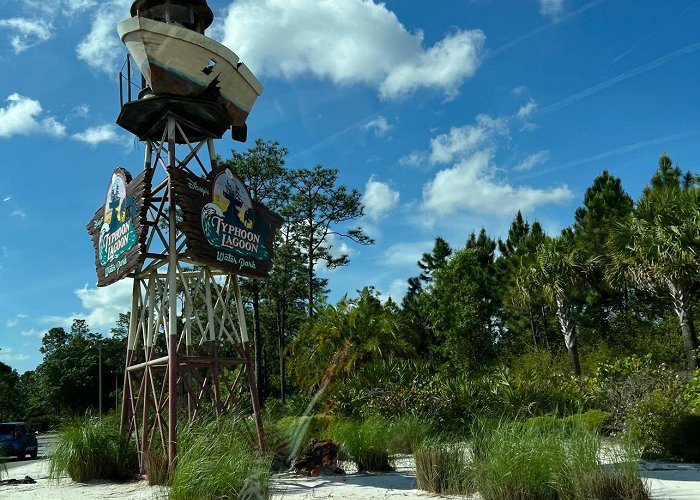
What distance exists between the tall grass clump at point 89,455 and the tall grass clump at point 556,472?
8266 millimetres

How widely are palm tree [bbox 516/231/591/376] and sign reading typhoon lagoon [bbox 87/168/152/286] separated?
19.3m

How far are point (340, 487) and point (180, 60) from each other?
347 inches

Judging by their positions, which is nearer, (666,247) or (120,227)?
(120,227)

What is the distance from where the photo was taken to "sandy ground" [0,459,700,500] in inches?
350

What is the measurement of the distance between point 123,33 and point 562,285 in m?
21.0

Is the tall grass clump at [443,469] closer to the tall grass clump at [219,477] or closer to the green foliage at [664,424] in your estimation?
the tall grass clump at [219,477]

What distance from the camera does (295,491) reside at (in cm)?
1009

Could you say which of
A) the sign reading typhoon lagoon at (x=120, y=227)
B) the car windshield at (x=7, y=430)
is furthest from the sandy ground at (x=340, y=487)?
the car windshield at (x=7, y=430)

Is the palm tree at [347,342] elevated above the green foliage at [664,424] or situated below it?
above

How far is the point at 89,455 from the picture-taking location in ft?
41.1

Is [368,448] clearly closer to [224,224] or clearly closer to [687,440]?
[224,224]

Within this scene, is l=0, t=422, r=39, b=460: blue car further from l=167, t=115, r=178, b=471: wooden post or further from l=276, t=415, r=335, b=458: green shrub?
l=167, t=115, r=178, b=471: wooden post

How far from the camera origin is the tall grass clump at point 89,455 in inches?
491

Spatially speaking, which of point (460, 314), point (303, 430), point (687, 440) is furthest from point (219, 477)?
point (460, 314)
